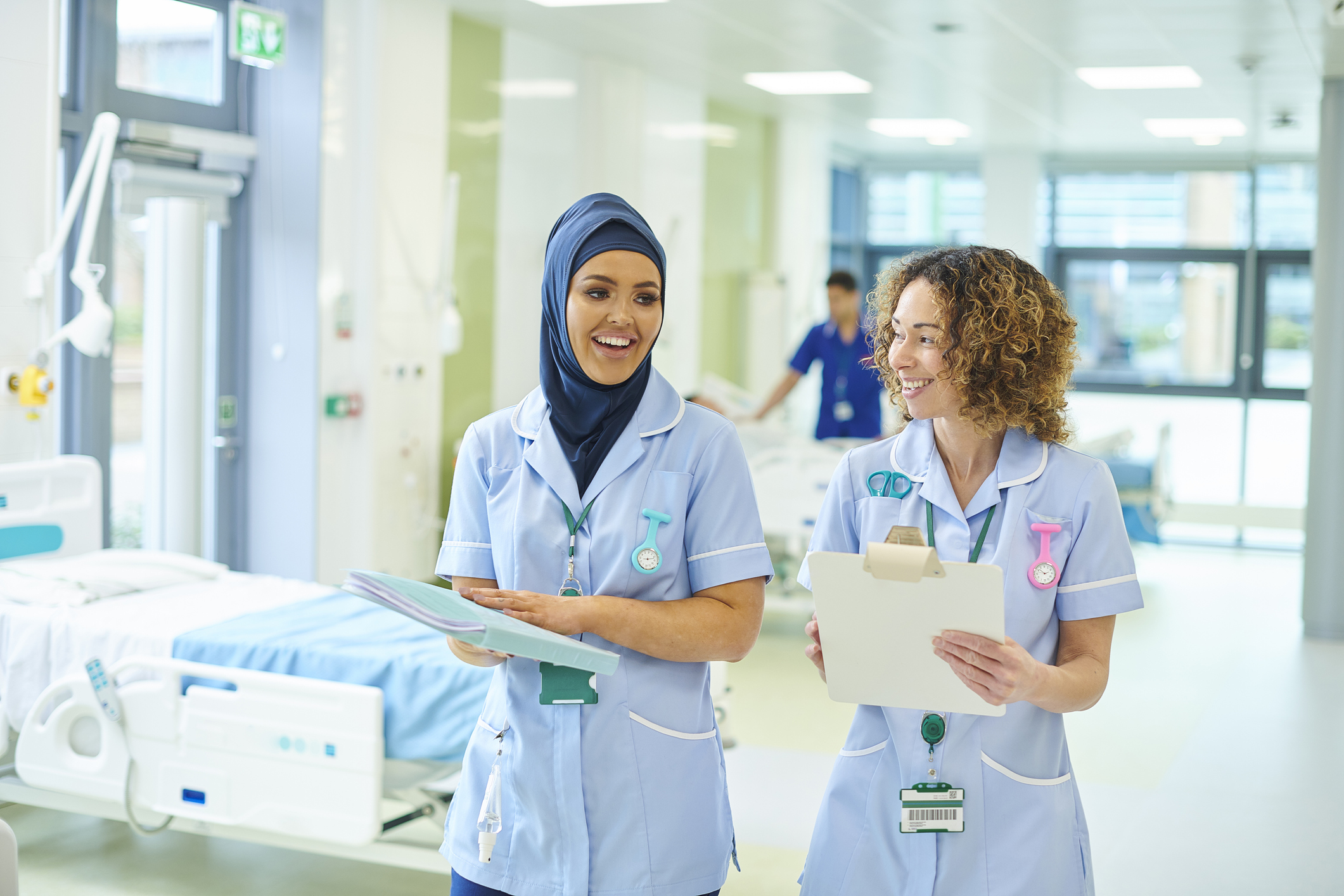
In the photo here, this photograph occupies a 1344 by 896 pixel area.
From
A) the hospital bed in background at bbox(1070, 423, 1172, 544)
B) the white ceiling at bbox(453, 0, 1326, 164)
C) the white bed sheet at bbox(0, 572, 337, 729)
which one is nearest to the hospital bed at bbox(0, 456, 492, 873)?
the white bed sheet at bbox(0, 572, 337, 729)

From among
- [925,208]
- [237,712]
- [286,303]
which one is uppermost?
[925,208]

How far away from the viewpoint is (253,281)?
17.6 feet

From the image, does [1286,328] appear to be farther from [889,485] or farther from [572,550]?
[572,550]

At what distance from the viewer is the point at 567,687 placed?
4.98ft

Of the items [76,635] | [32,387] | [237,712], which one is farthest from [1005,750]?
[32,387]

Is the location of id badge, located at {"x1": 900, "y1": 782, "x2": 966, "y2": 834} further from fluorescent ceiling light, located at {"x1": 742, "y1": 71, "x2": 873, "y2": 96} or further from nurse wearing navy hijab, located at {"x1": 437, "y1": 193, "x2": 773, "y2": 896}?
fluorescent ceiling light, located at {"x1": 742, "y1": 71, "x2": 873, "y2": 96}

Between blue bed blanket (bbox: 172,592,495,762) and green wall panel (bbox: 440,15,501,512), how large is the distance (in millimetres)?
2711

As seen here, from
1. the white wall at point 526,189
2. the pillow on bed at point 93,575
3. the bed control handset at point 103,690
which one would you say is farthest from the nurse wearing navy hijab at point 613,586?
the white wall at point 526,189

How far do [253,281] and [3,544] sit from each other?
2081mm

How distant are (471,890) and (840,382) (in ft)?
17.5

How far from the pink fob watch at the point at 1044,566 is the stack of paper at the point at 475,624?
0.51 m

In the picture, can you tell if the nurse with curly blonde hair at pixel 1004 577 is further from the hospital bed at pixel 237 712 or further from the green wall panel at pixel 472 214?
the green wall panel at pixel 472 214

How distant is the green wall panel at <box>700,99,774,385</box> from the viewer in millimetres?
8336

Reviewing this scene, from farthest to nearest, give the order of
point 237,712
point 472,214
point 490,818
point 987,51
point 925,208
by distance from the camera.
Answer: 1. point 925,208
2. point 987,51
3. point 472,214
4. point 237,712
5. point 490,818
